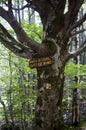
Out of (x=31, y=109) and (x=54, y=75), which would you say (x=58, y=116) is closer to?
(x=54, y=75)

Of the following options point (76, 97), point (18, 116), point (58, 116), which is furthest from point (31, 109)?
point (58, 116)

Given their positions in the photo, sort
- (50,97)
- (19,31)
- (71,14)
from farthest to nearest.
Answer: (71,14)
(19,31)
(50,97)

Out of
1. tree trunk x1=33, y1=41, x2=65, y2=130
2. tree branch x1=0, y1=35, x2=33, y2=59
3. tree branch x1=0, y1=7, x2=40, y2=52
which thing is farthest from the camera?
tree branch x1=0, y1=35, x2=33, y2=59

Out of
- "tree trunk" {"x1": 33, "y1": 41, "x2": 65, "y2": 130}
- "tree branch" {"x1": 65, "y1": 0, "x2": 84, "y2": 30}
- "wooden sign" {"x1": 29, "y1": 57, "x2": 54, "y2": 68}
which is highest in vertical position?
"tree branch" {"x1": 65, "y1": 0, "x2": 84, "y2": 30}

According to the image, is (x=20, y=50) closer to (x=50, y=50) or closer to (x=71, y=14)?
(x=50, y=50)

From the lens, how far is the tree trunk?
3.77 meters

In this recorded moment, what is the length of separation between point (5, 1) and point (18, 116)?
4.00 metres

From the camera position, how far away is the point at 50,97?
3.77 m

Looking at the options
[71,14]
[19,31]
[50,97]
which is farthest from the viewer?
[71,14]

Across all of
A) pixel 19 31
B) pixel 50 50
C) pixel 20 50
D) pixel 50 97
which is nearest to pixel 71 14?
pixel 50 50

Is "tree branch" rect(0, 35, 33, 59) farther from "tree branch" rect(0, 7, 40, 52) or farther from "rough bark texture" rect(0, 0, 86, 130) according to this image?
"tree branch" rect(0, 7, 40, 52)

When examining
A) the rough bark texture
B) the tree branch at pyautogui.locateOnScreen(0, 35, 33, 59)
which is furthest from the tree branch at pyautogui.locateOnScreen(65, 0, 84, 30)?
the tree branch at pyautogui.locateOnScreen(0, 35, 33, 59)

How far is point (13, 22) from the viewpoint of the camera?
389 centimetres

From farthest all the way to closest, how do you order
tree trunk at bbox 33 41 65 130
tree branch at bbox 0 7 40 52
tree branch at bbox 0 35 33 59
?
tree branch at bbox 0 35 33 59 < tree branch at bbox 0 7 40 52 < tree trunk at bbox 33 41 65 130
